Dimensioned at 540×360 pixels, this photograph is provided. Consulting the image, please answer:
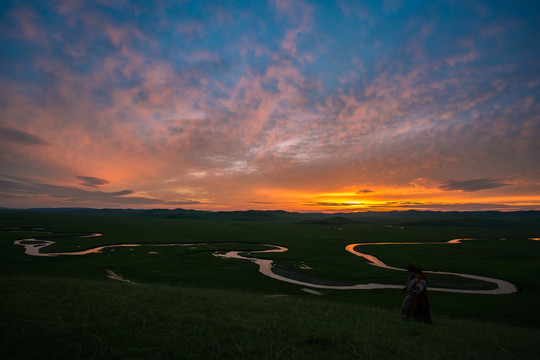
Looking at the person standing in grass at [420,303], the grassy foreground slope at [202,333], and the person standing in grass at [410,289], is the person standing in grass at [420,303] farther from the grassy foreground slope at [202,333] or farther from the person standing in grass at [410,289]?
the grassy foreground slope at [202,333]

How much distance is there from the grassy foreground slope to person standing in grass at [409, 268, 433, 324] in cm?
119

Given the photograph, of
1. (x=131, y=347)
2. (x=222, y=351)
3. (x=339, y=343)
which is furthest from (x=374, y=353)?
(x=131, y=347)

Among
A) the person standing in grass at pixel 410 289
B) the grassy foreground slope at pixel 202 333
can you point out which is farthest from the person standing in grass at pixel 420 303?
the grassy foreground slope at pixel 202 333

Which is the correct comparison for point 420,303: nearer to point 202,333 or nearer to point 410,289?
point 410,289

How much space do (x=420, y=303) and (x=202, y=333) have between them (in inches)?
531

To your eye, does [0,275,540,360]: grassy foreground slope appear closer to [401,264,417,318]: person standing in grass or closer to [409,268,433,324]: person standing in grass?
[409,268,433,324]: person standing in grass

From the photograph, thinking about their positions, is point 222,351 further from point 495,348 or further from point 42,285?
point 42,285

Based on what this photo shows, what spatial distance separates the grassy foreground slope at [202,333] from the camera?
8.49 meters

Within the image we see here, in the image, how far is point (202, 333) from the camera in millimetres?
10000

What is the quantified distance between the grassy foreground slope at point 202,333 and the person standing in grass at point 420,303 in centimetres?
119

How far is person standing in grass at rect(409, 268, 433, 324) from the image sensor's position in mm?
15703

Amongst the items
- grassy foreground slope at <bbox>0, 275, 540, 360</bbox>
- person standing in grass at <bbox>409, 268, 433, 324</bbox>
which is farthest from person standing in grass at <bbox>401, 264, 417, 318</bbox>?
grassy foreground slope at <bbox>0, 275, 540, 360</bbox>

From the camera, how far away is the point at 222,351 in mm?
8680

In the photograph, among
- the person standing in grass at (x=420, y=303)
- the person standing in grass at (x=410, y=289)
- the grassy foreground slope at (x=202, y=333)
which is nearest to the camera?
the grassy foreground slope at (x=202, y=333)
